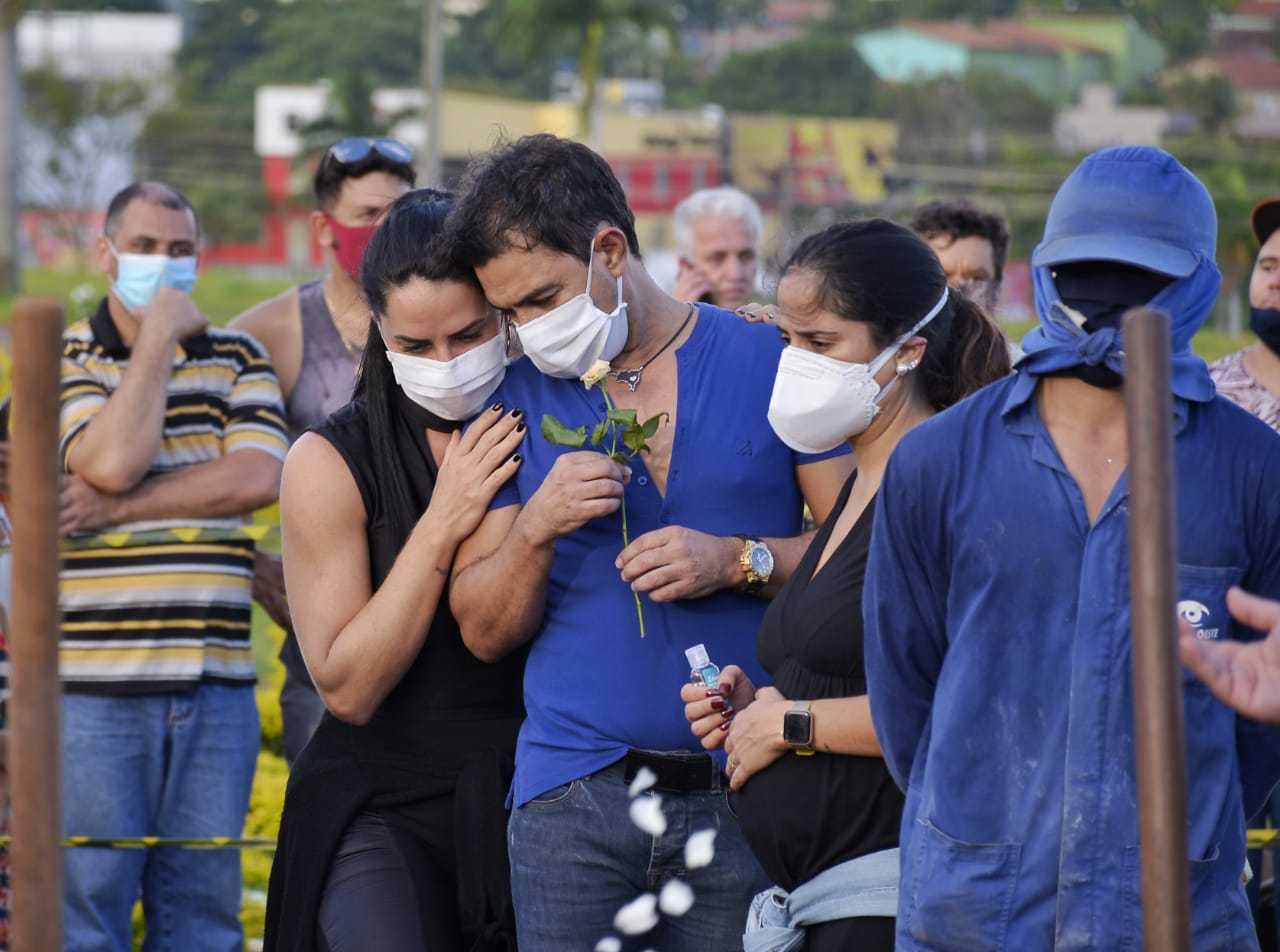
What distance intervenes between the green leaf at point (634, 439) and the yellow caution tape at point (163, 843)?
1.85m

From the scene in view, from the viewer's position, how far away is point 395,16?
64625 millimetres

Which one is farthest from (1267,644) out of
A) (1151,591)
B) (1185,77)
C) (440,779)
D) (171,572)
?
(1185,77)

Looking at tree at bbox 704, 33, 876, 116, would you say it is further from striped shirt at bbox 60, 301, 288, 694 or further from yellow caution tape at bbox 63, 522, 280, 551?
yellow caution tape at bbox 63, 522, 280, 551

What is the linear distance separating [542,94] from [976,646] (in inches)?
2582

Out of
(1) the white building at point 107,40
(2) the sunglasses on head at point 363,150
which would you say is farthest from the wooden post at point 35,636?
(1) the white building at point 107,40

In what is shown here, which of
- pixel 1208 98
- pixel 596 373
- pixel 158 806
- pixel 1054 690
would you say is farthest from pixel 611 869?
pixel 1208 98

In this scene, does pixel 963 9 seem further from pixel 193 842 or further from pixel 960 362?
pixel 960 362

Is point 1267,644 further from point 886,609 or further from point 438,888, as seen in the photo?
point 438,888

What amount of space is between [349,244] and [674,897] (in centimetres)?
264

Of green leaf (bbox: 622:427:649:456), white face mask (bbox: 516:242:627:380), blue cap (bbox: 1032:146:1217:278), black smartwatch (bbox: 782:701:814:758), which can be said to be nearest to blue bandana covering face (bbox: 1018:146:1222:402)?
blue cap (bbox: 1032:146:1217:278)

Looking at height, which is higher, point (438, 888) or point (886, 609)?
point (886, 609)

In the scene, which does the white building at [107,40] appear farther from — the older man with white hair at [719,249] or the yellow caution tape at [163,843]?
the yellow caution tape at [163,843]

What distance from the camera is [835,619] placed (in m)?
3.16

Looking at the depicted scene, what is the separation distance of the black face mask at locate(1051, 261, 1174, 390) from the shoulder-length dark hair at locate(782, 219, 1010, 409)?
645mm
